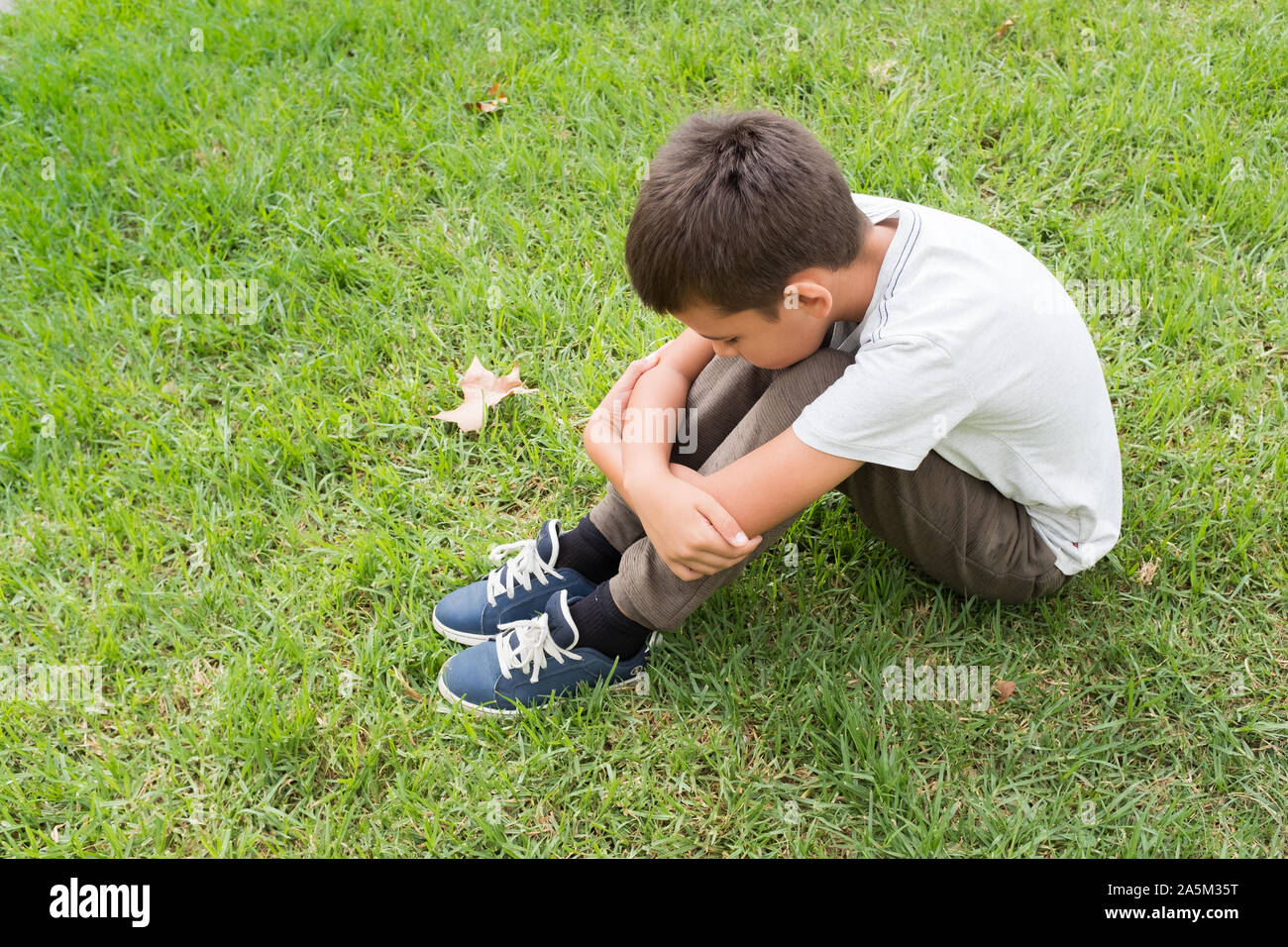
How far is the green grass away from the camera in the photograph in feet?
6.65

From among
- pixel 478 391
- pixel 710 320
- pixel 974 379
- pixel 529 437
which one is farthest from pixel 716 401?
pixel 478 391

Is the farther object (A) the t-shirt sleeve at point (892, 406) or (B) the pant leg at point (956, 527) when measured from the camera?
(B) the pant leg at point (956, 527)

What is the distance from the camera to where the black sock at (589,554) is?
2.25m

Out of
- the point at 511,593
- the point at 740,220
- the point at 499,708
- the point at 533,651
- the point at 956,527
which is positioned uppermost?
the point at 740,220

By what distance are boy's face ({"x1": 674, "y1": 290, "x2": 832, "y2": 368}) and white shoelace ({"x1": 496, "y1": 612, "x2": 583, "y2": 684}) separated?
68 centimetres

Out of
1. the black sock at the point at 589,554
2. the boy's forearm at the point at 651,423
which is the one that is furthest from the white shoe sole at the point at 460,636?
the boy's forearm at the point at 651,423

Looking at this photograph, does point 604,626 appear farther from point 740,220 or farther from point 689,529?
point 740,220

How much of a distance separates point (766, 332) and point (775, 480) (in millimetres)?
259

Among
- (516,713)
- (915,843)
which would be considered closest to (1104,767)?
(915,843)

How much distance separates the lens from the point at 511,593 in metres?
2.23

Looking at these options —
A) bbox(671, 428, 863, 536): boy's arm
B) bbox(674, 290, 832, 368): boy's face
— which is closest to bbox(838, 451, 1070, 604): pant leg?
bbox(671, 428, 863, 536): boy's arm

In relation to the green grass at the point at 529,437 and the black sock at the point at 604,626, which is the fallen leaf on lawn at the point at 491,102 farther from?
the black sock at the point at 604,626

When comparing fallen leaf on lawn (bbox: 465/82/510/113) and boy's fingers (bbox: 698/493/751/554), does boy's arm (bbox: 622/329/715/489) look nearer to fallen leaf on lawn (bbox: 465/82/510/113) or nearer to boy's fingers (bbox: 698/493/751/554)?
boy's fingers (bbox: 698/493/751/554)

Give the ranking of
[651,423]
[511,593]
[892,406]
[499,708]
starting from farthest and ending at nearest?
[511,593] → [499,708] → [651,423] → [892,406]
